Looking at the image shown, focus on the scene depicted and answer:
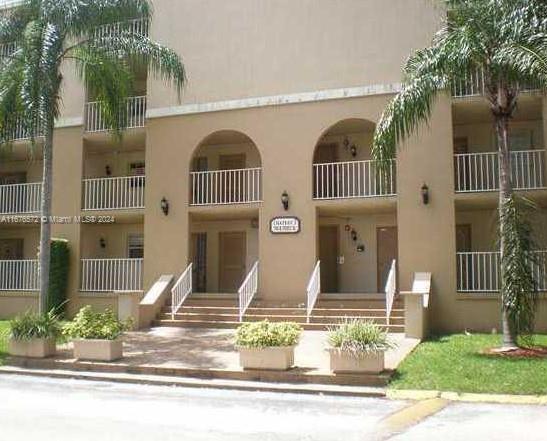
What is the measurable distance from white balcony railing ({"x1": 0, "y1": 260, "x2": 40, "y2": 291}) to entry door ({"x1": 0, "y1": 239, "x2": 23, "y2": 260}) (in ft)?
7.14

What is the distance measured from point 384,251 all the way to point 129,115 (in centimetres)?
899

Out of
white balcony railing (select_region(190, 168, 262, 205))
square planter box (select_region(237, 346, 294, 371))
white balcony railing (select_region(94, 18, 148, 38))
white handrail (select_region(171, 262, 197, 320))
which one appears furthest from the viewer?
white balcony railing (select_region(190, 168, 262, 205))

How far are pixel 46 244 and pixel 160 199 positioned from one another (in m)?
4.94

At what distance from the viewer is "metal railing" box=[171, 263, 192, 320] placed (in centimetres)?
1764

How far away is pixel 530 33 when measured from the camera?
40.0ft

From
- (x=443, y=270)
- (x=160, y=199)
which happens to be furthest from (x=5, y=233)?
(x=443, y=270)

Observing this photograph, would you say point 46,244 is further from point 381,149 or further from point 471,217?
point 471,217

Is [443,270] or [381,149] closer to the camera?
[381,149]

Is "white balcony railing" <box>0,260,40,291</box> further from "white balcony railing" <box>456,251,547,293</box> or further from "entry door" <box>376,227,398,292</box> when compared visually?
"white balcony railing" <box>456,251,547,293</box>

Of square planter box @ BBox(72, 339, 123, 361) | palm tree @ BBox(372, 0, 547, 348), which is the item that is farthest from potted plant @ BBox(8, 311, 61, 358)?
palm tree @ BBox(372, 0, 547, 348)

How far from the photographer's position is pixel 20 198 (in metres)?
21.9

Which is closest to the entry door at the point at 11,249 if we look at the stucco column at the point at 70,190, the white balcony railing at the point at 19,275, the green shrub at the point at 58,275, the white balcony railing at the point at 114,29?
the white balcony railing at the point at 19,275

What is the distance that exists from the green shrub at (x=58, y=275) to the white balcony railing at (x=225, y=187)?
14.5ft

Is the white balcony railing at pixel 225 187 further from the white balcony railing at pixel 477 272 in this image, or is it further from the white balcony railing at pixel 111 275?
the white balcony railing at pixel 477 272
